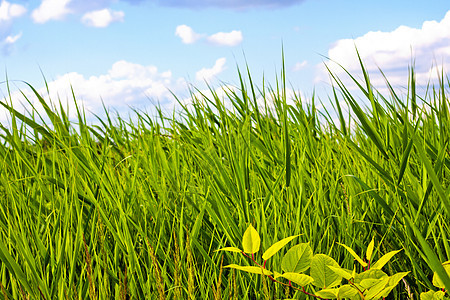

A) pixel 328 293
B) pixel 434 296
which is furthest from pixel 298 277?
pixel 434 296

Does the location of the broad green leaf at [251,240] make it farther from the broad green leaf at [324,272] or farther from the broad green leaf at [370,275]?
the broad green leaf at [370,275]

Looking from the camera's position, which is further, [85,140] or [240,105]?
[240,105]

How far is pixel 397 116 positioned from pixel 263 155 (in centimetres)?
68

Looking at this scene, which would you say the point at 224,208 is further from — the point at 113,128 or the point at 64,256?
the point at 113,128

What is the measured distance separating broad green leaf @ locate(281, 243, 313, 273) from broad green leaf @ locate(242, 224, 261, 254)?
8 centimetres

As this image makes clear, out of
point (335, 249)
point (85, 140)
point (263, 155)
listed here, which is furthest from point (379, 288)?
point (85, 140)

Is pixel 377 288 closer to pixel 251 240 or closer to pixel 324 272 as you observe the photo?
pixel 324 272

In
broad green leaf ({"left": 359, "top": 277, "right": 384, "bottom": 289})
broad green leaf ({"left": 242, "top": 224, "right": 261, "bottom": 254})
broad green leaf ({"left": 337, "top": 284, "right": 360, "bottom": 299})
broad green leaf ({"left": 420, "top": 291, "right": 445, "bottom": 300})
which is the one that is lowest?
broad green leaf ({"left": 420, "top": 291, "right": 445, "bottom": 300})

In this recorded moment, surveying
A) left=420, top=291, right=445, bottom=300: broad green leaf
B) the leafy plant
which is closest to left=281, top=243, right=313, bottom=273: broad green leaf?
the leafy plant

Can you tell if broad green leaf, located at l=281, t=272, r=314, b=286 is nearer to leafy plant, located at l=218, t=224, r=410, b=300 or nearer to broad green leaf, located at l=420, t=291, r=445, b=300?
leafy plant, located at l=218, t=224, r=410, b=300

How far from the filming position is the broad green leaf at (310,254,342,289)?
1.07m

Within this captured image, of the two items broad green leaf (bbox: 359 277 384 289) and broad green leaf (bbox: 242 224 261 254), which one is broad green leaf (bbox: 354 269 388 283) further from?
broad green leaf (bbox: 242 224 261 254)

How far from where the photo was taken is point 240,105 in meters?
2.67

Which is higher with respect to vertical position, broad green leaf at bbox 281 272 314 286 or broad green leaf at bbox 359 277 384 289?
broad green leaf at bbox 281 272 314 286
